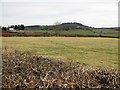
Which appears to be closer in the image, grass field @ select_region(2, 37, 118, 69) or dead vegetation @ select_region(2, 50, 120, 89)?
dead vegetation @ select_region(2, 50, 120, 89)

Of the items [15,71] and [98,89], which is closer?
[98,89]

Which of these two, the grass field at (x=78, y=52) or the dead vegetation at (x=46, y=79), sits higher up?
the dead vegetation at (x=46, y=79)

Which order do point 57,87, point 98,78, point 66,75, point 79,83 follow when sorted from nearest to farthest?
point 57,87
point 79,83
point 66,75
point 98,78

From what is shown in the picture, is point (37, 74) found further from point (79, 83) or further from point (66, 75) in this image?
point (79, 83)

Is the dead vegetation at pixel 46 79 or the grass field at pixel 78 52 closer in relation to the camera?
the dead vegetation at pixel 46 79

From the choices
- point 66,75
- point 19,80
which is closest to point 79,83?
point 66,75

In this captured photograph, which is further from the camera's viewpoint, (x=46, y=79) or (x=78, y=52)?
(x=78, y=52)

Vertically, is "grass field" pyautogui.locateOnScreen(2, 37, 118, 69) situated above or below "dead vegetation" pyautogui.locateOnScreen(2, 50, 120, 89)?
below

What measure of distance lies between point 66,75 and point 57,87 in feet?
1.28

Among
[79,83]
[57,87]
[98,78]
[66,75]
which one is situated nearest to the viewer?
[57,87]

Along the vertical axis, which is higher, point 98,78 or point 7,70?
point 7,70

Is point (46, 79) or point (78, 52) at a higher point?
point (46, 79)

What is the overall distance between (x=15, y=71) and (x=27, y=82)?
49 cm

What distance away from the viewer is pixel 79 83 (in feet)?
6.89
